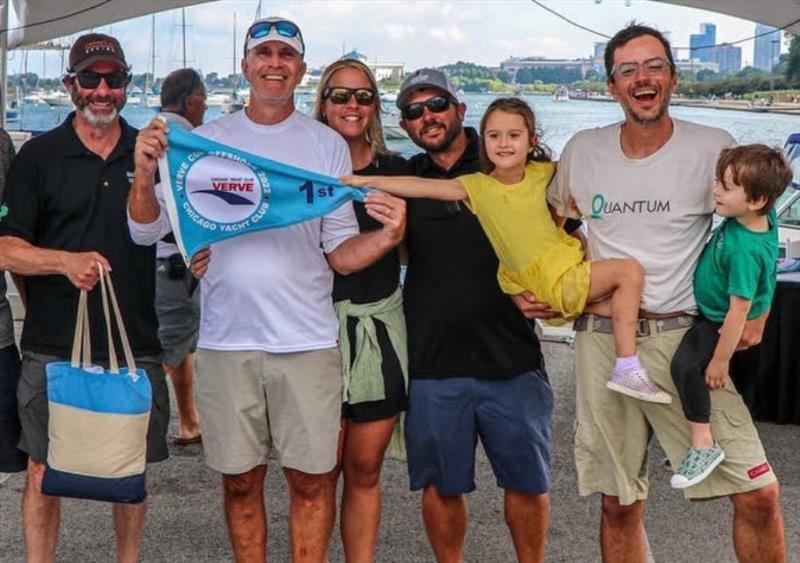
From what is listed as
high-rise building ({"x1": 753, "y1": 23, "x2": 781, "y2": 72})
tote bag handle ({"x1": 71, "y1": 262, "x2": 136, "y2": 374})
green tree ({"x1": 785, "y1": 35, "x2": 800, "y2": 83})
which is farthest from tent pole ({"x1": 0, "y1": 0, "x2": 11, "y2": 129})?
green tree ({"x1": 785, "y1": 35, "x2": 800, "y2": 83})

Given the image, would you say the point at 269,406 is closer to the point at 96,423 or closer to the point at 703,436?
the point at 96,423

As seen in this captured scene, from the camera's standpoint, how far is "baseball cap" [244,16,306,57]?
12.9ft

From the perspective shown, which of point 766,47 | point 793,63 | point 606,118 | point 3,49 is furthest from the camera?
point 606,118

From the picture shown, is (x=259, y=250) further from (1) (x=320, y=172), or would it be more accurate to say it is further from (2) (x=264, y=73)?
(2) (x=264, y=73)

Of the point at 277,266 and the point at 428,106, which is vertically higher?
the point at 428,106

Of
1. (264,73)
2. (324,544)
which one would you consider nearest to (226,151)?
(264,73)

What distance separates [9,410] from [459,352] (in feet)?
5.50

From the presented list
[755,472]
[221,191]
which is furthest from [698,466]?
[221,191]

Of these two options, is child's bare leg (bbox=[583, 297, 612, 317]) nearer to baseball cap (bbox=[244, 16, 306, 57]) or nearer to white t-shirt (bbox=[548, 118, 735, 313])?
white t-shirt (bbox=[548, 118, 735, 313])

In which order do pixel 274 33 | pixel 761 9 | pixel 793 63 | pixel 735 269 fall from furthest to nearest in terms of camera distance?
pixel 793 63 < pixel 761 9 < pixel 274 33 < pixel 735 269

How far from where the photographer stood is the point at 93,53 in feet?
13.1

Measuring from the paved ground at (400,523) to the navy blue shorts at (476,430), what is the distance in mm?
926

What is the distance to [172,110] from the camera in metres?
7.15

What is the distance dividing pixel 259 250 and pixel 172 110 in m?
3.56
